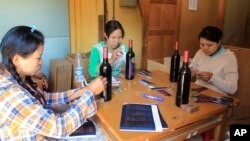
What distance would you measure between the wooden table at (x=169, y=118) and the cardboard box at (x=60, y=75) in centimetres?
152

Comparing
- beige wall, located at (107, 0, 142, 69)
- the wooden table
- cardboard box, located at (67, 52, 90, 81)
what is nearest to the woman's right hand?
the wooden table

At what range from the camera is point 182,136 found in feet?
3.49

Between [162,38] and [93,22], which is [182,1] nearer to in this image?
[162,38]

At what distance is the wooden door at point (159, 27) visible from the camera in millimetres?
3203

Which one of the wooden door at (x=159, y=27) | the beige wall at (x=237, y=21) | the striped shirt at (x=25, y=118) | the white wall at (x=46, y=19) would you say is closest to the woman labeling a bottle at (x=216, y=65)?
the striped shirt at (x=25, y=118)

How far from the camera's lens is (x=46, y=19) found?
2832 mm

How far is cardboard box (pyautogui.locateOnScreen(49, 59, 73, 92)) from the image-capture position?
2.72 meters

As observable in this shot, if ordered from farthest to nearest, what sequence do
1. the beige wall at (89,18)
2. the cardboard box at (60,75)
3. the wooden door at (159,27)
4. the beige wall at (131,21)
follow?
the beige wall at (131,21) → the wooden door at (159,27) → the beige wall at (89,18) → the cardboard box at (60,75)

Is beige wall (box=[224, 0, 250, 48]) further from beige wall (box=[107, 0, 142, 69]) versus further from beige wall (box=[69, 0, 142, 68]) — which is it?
beige wall (box=[69, 0, 142, 68])

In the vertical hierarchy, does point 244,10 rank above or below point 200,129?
above

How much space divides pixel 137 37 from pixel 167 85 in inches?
86.5

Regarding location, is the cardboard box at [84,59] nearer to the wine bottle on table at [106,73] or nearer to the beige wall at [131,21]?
the beige wall at [131,21]

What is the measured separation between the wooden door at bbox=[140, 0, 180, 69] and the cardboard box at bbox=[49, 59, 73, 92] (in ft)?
3.80

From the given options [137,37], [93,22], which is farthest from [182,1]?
[93,22]
